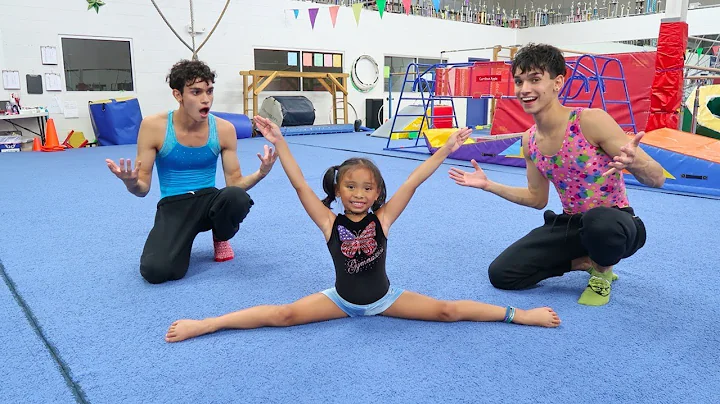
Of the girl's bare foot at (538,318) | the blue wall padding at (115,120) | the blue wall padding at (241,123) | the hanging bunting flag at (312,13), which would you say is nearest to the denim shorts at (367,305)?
the girl's bare foot at (538,318)

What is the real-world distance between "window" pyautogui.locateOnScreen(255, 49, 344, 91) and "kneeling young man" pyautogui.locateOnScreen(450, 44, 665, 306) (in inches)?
345

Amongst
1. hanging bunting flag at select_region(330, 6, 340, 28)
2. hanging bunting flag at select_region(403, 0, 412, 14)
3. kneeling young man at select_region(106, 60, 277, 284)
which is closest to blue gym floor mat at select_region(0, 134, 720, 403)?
kneeling young man at select_region(106, 60, 277, 284)

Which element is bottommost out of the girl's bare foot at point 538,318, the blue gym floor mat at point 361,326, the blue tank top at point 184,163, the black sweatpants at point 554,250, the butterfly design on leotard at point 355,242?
the blue gym floor mat at point 361,326

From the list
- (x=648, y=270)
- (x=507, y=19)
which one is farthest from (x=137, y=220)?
(x=507, y=19)

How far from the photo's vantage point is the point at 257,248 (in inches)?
105

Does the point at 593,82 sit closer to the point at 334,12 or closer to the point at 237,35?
the point at 334,12

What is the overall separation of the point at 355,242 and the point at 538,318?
663mm

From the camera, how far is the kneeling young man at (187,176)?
88.0 inches

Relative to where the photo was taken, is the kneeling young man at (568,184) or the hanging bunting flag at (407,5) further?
the hanging bunting flag at (407,5)

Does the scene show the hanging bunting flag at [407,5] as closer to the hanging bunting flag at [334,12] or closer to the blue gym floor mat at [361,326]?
the hanging bunting flag at [334,12]

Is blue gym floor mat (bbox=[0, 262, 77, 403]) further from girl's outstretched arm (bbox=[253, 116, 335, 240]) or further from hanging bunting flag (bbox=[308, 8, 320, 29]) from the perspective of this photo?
hanging bunting flag (bbox=[308, 8, 320, 29])

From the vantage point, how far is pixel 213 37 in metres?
9.29

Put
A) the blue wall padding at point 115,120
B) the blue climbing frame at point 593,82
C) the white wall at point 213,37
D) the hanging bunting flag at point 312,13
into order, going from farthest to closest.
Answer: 1. the hanging bunting flag at point 312,13
2. the blue wall padding at point 115,120
3. the white wall at point 213,37
4. the blue climbing frame at point 593,82

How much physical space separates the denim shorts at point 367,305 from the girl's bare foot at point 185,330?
0.41 meters
